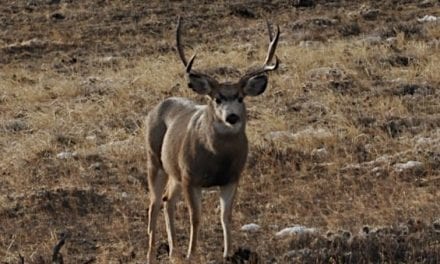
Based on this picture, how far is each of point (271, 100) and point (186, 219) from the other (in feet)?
17.2

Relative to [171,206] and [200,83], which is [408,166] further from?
[200,83]

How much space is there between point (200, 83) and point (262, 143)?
385cm

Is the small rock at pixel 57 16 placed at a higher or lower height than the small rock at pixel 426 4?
lower

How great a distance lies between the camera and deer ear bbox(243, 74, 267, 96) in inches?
329

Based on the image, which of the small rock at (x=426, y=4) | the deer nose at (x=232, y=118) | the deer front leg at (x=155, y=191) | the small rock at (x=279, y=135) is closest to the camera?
the deer nose at (x=232, y=118)

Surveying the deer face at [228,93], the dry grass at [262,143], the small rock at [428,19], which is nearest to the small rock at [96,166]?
the dry grass at [262,143]

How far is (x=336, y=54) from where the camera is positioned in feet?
57.7

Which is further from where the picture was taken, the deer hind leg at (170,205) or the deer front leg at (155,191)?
the deer front leg at (155,191)

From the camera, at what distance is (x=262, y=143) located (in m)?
12.1

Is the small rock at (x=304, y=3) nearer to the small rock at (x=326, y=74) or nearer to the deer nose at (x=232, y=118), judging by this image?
the small rock at (x=326, y=74)

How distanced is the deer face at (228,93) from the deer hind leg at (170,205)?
2.82 feet

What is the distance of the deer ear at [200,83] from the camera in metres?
8.32

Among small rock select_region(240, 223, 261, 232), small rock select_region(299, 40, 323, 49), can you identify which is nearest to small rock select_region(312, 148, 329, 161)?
small rock select_region(240, 223, 261, 232)

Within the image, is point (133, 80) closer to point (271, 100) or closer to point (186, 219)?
point (271, 100)
